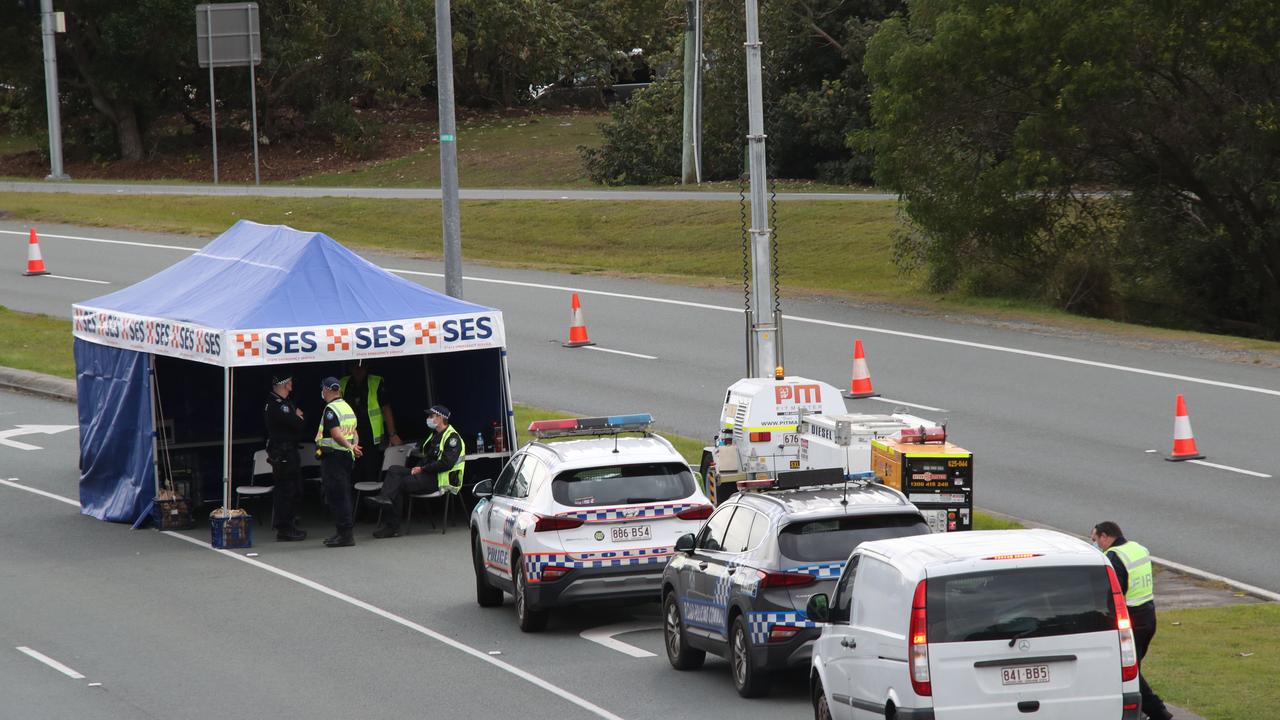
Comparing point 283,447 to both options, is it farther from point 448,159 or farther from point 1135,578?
point 1135,578

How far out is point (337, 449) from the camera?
Answer: 729 inches

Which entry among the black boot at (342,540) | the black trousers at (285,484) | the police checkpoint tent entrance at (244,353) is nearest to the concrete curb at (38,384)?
the police checkpoint tent entrance at (244,353)

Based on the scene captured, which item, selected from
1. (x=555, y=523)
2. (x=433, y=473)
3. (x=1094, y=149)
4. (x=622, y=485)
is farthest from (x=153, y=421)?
(x=1094, y=149)

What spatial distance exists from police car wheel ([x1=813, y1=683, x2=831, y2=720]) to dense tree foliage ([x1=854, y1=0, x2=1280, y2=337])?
2203 centimetres

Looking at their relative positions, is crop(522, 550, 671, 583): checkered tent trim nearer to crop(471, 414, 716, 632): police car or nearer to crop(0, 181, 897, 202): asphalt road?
crop(471, 414, 716, 632): police car

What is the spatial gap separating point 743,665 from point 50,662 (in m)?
5.75

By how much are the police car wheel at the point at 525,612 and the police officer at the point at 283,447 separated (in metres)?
5.26

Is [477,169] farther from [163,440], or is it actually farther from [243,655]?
[243,655]

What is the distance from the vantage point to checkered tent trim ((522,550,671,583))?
555 inches

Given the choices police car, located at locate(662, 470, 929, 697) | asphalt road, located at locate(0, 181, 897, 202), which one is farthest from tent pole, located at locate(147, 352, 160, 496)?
asphalt road, located at locate(0, 181, 897, 202)

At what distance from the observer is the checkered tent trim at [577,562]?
46.3 ft

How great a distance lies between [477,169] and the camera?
207ft

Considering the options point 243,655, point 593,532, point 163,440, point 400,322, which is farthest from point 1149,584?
point 163,440

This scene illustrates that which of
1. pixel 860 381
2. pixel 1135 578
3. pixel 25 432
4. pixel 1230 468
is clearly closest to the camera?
pixel 1135 578
